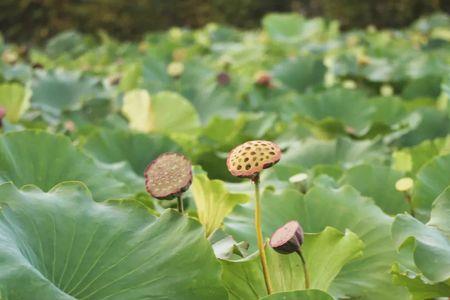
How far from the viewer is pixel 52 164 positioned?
1439 mm

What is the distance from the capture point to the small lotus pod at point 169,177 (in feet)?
3.58

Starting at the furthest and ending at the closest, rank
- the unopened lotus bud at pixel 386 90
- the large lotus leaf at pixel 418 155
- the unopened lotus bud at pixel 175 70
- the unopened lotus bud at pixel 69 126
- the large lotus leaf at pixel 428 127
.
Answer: the unopened lotus bud at pixel 386 90
the unopened lotus bud at pixel 175 70
the large lotus leaf at pixel 428 127
the unopened lotus bud at pixel 69 126
the large lotus leaf at pixel 418 155

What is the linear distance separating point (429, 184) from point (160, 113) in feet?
3.83

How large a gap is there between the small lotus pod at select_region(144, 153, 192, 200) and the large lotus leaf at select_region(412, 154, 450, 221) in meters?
0.49

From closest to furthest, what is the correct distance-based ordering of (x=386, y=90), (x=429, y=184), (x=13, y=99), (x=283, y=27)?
(x=429, y=184)
(x=13, y=99)
(x=386, y=90)
(x=283, y=27)

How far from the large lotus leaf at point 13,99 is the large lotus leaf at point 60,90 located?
18.2 inches

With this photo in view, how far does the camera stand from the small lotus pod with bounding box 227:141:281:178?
1.03 metres

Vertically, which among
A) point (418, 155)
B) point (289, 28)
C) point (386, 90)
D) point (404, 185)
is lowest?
point (289, 28)

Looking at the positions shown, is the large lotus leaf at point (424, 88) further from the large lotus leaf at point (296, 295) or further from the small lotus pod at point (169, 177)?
the large lotus leaf at point (296, 295)

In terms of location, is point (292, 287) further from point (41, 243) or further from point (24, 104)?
point (24, 104)

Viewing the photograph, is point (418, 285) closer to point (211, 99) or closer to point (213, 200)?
point (213, 200)

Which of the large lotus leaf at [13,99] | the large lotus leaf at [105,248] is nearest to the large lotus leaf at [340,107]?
the large lotus leaf at [13,99]

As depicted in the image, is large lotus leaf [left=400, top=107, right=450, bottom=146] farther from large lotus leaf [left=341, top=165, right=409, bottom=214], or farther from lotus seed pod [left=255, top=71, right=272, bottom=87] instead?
large lotus leaf [left=341, top=165, right=409, bottom=214]

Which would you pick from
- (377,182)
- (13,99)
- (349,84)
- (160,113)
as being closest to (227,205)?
(377,182)
